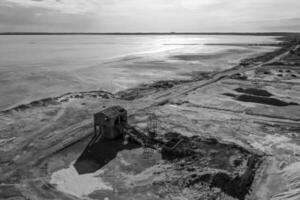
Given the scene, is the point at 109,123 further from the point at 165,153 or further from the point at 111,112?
the point at 165,153

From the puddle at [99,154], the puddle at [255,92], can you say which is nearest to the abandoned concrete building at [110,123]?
the puddle at [99,154]

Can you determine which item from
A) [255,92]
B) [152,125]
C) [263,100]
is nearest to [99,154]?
[152,125]

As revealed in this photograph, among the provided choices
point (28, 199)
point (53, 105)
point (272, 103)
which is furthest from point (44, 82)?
point (272, 103)

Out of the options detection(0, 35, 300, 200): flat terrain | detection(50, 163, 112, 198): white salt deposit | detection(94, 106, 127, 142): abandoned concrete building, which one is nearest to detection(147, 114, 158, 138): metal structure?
detection(0, 35, 300, 200): flat terrain

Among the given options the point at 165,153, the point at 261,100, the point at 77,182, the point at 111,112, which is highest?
the point at 111,112

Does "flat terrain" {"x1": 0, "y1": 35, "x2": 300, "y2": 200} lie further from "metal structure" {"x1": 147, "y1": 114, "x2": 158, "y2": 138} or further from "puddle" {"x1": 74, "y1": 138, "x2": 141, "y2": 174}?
"metal structure" {"x1": 147, "y1": 114, "x2": 158, "y2": 138}

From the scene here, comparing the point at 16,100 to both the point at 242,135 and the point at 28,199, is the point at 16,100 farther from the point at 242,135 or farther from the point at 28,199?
the point at 242,135
